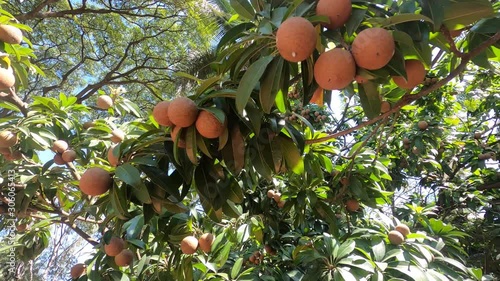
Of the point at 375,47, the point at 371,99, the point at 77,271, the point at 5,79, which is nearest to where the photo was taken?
the point at 375,47

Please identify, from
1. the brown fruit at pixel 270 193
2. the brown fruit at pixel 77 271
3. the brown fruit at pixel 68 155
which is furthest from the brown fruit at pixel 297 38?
the brown fruit at pixel 77 271

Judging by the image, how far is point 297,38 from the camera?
0.87 metres

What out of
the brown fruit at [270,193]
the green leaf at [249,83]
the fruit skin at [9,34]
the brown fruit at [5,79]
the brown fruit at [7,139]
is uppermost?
the fruit skin at [9,34]

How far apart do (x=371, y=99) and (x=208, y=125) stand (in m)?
0.48

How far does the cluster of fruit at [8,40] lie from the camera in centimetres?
175

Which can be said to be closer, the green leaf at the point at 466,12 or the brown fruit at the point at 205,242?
the green leaf at the point at 466,12

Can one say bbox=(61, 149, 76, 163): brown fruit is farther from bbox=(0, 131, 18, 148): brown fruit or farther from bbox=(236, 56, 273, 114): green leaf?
bbox=(236, 56, 273, 114): green leaf

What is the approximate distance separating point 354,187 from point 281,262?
35.5 inches

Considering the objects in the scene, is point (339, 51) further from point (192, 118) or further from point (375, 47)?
point (192, 118)

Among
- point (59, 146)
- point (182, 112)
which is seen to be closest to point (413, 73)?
point (182, 112)

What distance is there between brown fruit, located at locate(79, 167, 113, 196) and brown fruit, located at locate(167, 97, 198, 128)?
38 centimetres

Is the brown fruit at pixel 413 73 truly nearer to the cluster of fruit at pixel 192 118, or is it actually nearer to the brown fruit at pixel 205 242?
the cluster of fruit at pixel 192 118

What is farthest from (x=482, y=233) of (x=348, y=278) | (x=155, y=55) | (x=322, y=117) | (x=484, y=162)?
(x=155, y=55)

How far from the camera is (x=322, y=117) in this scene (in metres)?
4.50
